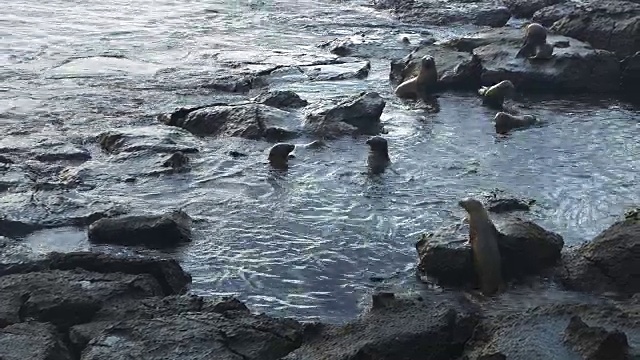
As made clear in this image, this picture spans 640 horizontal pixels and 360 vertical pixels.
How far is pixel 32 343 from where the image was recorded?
22.6 feet

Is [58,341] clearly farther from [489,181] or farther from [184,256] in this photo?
[489,181]

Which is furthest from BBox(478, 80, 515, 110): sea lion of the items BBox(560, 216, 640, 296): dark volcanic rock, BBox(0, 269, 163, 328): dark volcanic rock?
BBox(0, 269, 163, 328): dark volcanic rock

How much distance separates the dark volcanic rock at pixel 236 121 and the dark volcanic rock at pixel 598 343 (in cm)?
787

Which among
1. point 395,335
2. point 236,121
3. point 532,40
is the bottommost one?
point 236,121

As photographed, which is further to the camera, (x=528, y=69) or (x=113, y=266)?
(x=528, y=69)

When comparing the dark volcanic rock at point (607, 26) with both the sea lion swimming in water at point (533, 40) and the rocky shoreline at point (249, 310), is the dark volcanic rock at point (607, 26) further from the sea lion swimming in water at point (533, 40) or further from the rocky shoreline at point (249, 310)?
the rocky shoreline at point (249, 310)

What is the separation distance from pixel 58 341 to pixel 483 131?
29.5 feet

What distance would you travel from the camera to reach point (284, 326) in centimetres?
757

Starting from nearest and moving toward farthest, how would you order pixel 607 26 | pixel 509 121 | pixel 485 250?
pixel 485 250 → pixel 509 121 → pixel 607 26

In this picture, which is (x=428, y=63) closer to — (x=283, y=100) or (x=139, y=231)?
(x=283, y=100)

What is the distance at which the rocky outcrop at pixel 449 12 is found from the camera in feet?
76.5

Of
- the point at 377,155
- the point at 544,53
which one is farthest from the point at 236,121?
the point at 544,53

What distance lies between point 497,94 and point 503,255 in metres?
7.04

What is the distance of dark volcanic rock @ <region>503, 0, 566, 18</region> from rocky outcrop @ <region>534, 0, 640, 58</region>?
356cm
